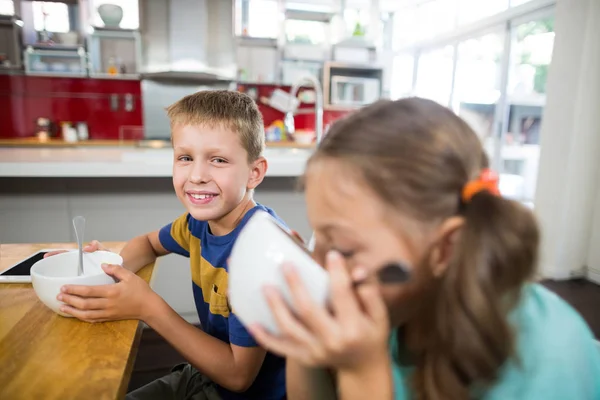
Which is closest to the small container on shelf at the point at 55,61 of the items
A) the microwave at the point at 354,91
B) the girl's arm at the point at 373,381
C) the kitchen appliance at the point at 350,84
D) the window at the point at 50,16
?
the window at the point at 50,16

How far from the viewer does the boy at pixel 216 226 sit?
76 centimetres

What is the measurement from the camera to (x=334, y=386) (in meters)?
0.72

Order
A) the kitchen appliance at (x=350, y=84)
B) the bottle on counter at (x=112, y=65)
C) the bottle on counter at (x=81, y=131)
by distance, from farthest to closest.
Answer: the kitchen appliance at (x=350, y=84) < the bottle on counter at (x=81, y=131) < the bottle on counter at (x=112, y=65)

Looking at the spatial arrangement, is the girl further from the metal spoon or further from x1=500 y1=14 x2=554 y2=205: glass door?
x1=500 y1=14 x2=554 y2=205: glass door

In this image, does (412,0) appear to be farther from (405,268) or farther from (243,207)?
(405,268)

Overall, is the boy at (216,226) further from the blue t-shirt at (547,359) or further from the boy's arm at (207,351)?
the blue t-shirt at (547,359)

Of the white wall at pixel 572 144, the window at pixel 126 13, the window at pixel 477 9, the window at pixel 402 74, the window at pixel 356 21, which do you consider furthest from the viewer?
the window at pixel 402 74

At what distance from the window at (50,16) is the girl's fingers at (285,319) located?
6.02 m

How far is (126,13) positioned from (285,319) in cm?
553

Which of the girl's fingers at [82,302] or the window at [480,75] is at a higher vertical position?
the window at [480,75]

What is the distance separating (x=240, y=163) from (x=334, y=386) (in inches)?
20.5

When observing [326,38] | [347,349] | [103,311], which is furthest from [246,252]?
[326,38]

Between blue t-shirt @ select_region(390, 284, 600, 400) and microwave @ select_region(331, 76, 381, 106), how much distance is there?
5.87 m

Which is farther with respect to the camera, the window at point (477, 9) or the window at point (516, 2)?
the window at point (477, 9)
